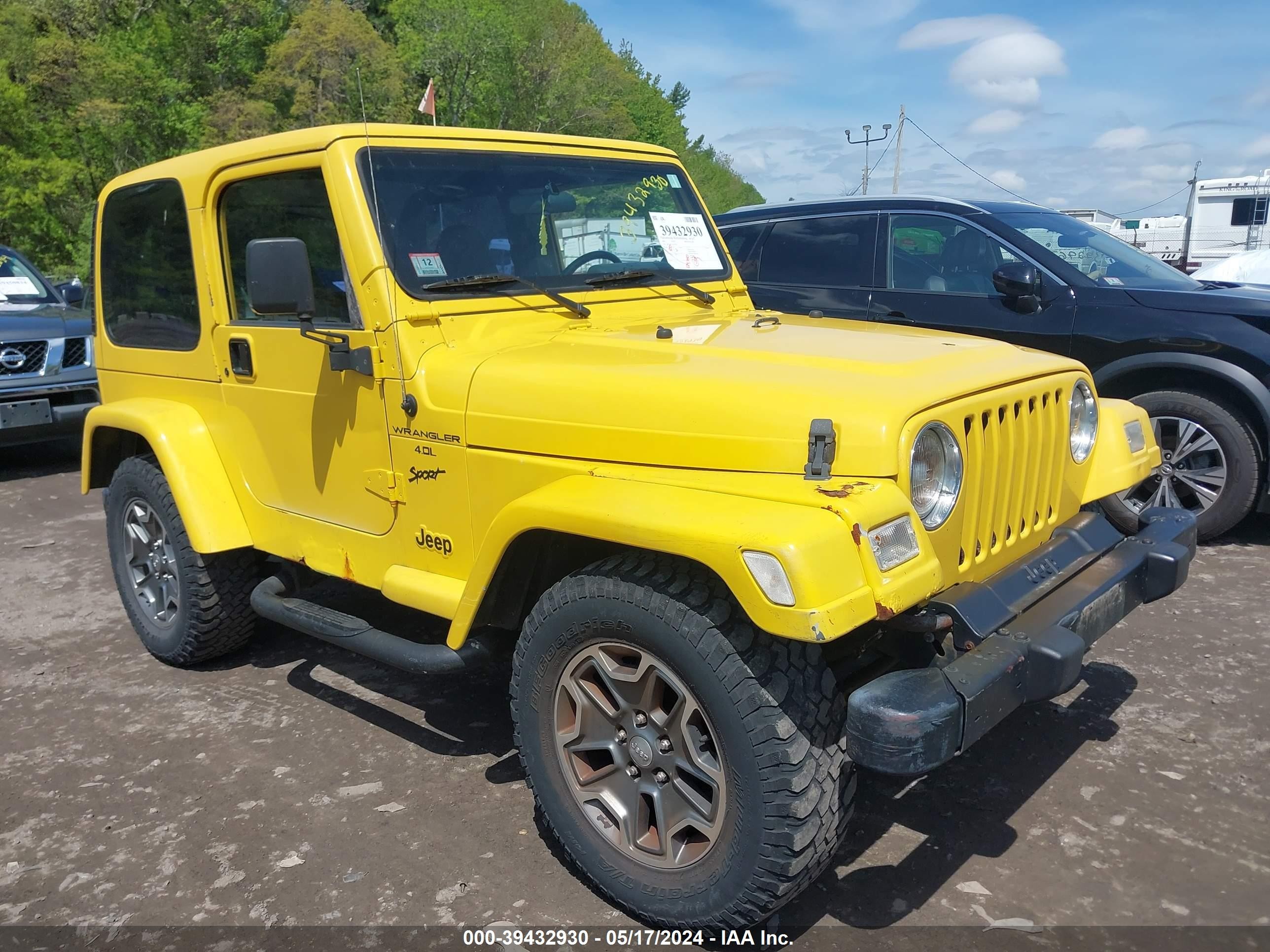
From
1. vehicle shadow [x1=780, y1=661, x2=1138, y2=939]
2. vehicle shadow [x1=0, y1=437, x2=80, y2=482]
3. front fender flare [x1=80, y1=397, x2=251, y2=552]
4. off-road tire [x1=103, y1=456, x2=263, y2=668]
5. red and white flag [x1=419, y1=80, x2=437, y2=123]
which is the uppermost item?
red and white flag [x1=419, y1=80, x2=437, y2=123]

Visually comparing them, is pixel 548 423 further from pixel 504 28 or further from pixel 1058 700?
pixel 504 28

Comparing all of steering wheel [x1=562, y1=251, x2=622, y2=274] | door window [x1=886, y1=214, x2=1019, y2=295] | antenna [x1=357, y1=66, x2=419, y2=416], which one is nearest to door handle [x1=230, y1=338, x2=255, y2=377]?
antenna [x1=357, y1=66, x2=419, y2=416]

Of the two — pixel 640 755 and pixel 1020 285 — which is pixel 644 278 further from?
pixel 1020 285

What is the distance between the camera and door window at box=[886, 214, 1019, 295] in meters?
5.93

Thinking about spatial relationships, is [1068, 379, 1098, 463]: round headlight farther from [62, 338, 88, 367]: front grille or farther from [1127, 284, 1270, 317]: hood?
[62, 338, 88, 367]: front grille

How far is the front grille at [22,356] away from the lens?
8000 mm

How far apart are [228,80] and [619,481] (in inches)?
1783

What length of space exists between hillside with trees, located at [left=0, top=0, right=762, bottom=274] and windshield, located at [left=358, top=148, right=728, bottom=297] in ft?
91.8

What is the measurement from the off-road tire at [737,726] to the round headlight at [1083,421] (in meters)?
1.34

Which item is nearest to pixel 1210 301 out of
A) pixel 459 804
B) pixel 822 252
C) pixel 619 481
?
pixel 822 252

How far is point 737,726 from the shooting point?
2211 mm

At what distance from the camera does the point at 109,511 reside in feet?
14.7

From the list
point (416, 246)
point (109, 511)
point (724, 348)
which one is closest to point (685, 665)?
→ point (724, 348)

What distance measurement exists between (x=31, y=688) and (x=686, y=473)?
3.33 meters
